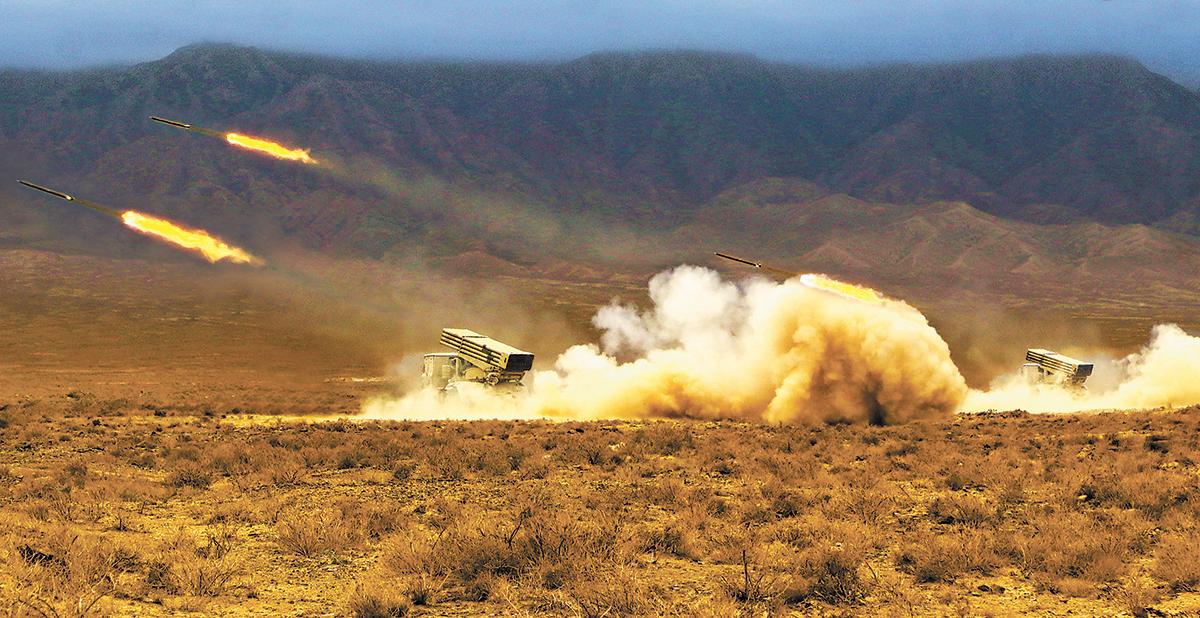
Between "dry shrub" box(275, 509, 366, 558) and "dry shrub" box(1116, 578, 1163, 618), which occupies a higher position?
"dry shrub" box(1116, 578, 1163, 618)

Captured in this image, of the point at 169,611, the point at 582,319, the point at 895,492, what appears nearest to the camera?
the point at 169,611

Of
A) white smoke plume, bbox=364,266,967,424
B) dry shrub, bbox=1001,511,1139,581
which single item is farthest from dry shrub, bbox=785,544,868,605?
white smoke plume, bbox=364,266,967,424

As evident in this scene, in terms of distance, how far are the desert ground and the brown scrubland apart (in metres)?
0.06

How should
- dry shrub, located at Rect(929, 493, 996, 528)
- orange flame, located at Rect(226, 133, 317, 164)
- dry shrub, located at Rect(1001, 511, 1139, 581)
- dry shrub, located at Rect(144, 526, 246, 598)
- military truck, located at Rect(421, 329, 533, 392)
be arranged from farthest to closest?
orange flame, located at Rect(226, 133, 317, 164)
military truck, located at Rect(421, 329, 533, 392)
dry shrub, located at Rect(929, 493, 996, 528)
dry shrub, located at Rect(1001, 511, 1139, 581)
dry shrub, located at Rect(144, 526, 246, 598)

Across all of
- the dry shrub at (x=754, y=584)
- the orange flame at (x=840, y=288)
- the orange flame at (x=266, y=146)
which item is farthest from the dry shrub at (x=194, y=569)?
the orange flame at (x=266, y=146)

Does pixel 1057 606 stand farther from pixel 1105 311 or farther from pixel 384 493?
pixel 1105 311

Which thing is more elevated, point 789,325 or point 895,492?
point 789,325

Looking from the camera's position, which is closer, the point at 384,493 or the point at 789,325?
the point at 384,493

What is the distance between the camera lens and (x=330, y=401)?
49562 millimetres

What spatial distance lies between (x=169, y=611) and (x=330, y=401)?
36.8 m

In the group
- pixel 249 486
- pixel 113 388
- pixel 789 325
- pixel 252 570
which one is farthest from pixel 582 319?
pixel 252 570

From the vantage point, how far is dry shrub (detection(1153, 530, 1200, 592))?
14.0m

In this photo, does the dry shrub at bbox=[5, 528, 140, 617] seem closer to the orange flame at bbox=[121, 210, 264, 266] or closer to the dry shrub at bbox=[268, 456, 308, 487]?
the dry shrub at bbox=[268, 456, 308, 487]

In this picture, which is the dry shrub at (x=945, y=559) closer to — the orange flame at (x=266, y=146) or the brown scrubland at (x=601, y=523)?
the brown scrubland at (x=601, y=523)
